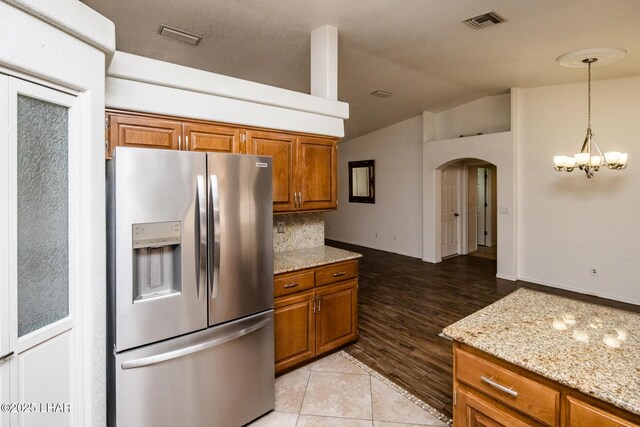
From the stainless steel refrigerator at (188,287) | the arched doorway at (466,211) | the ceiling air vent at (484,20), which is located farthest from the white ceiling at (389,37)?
the arched doorway at (466,211)

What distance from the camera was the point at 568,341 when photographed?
137 centimetres

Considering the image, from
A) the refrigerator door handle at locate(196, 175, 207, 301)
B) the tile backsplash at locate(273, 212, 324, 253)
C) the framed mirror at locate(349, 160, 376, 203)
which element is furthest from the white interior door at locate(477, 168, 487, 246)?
the refrigerator door handle at locate(196, 175, 207, 301)

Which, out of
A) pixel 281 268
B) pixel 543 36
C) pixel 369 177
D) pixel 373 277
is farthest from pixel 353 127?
pixel 281 268

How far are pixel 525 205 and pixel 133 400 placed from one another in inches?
229

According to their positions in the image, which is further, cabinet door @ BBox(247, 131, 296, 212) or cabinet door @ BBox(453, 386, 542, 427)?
cabinet door @ BBox(247, 131, 296, 212)

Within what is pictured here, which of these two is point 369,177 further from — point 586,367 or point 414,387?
point 586,367

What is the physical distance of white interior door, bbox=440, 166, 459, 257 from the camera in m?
7.08

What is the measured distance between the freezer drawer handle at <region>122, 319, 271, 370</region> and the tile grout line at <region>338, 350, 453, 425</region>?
115cm

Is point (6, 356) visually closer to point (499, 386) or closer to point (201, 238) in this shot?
point (201, 238)

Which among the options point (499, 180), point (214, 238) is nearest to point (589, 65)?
point (499, 180)

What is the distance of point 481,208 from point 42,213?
9308mm

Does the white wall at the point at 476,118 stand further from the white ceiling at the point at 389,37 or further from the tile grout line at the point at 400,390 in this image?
the tile grout line at the point at 400,390

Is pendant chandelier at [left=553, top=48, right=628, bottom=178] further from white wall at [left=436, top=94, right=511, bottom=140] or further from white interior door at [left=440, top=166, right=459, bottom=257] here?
white interior door at [left=440, top=166, right=459, bottom=257]

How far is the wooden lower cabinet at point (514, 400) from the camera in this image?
109 cm
